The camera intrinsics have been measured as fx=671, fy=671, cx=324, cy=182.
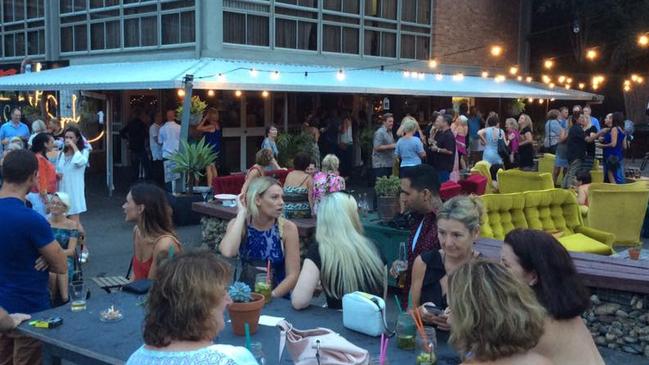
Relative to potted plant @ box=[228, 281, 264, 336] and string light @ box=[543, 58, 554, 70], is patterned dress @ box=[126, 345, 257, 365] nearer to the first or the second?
potted plant @ box=[228, 281, 264, 336]

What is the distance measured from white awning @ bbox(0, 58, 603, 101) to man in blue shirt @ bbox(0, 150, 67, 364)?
7.87 meters

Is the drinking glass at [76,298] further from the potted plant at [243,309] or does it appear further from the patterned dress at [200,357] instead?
the patterned dress at [200,357]

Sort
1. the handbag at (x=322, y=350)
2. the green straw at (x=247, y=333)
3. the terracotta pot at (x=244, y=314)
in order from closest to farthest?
the handbag at (x=322, y=350) → the green straw at (x=247, y=333) → the terracotta pot at (x=244, y=314)

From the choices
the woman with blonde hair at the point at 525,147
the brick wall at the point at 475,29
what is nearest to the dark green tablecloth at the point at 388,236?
the woman with blonde hair at the point at 525,147

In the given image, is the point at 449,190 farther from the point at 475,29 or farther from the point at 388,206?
the point at 475,29

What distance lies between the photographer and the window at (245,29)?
14836mm

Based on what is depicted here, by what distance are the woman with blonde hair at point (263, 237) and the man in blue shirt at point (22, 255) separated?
116 cm

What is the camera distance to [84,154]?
970 centimetres

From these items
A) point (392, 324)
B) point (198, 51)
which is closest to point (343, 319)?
point (392, 324)

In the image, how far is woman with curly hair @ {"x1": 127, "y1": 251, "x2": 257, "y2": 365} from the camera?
2.15m

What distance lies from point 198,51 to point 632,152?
1768 cm

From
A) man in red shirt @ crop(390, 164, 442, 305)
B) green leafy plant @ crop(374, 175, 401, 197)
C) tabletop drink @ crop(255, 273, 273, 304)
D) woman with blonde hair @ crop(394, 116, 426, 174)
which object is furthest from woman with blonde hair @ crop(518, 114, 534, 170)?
tabletop drink @ crop(255, 273, 273, 304)

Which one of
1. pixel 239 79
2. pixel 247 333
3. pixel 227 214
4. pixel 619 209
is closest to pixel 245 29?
pixel 239 79

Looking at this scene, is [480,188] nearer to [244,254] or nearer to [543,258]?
[244,254]
